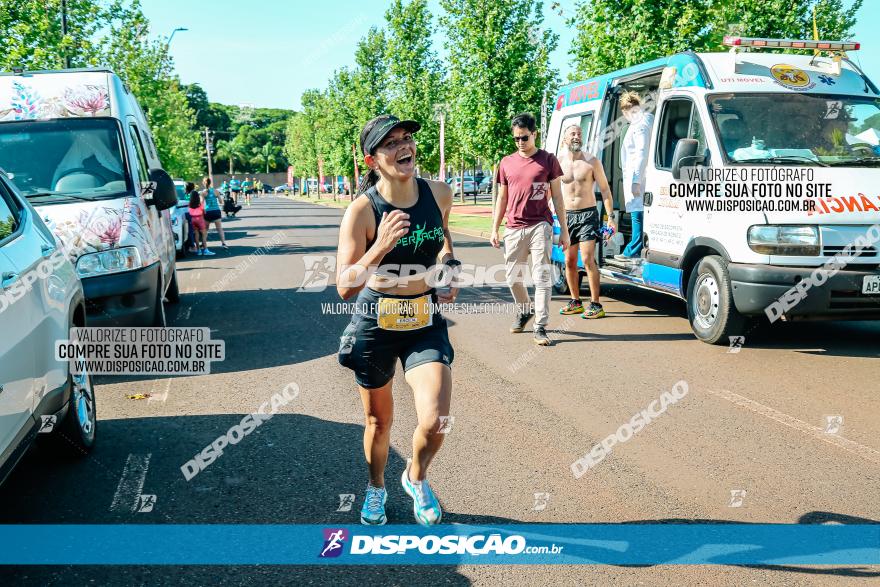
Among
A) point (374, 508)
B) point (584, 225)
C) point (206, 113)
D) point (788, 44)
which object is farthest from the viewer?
point (206, 113)

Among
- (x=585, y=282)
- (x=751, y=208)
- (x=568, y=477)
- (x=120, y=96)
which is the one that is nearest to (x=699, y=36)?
(x=585, y=282)

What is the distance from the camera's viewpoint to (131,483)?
4410 millimetres

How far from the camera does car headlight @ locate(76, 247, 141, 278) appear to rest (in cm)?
693

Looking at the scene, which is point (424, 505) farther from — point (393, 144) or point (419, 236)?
point (393, 144)

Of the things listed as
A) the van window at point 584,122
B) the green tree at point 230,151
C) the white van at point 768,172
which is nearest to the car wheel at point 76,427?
the white van at point 768,172

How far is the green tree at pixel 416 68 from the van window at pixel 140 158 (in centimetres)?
2792

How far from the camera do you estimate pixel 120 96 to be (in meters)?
8.66

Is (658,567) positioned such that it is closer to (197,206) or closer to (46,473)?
(46,473)

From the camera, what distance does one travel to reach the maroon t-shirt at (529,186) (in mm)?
7898

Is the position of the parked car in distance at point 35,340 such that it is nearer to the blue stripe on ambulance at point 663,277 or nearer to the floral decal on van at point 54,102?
the floral decal on van at point 54,102

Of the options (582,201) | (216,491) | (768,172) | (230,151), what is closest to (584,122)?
(582,201)

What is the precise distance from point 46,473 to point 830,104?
7714 millimetres

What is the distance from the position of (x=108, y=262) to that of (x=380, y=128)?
14.6 ft

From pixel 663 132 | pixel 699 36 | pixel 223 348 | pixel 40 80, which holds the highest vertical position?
pixel 699 36
